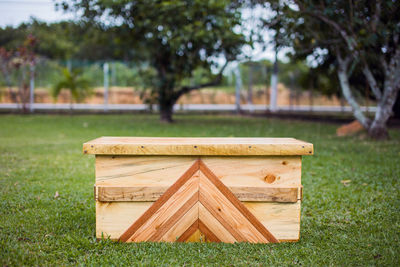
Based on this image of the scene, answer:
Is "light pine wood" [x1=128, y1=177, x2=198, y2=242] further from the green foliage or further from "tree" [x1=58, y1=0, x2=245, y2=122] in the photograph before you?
the green foliage

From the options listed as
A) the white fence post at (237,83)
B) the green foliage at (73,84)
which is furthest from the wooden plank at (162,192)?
the white fence post at (237,83)

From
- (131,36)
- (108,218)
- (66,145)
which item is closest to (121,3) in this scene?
(131,36)

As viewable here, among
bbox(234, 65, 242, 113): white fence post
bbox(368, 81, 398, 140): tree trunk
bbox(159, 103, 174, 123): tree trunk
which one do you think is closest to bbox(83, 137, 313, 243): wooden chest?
bbox(368, 81, 398, 140): tree trunk

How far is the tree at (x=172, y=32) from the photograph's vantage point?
10.6 meters

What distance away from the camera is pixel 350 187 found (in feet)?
15.0

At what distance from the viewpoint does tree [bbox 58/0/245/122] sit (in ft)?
34.9

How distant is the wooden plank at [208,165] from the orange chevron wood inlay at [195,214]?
2.5 inches

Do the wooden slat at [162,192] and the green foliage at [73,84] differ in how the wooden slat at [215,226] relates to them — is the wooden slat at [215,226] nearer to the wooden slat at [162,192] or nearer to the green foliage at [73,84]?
the wooden slat at [162,192]

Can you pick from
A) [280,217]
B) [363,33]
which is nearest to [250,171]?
[280,217]

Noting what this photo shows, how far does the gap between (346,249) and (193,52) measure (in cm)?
1074

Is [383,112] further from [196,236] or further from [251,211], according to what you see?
[196,236]

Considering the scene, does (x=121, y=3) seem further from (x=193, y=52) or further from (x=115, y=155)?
(x=115, y=155)

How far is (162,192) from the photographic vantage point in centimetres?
268

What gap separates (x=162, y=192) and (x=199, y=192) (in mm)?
260
